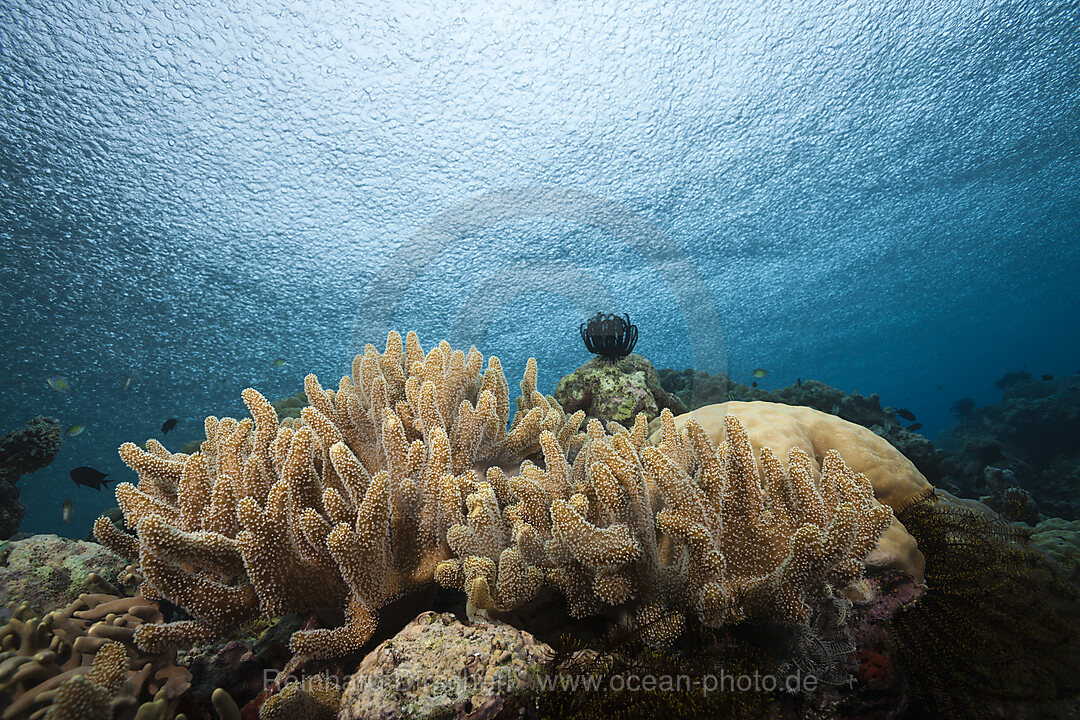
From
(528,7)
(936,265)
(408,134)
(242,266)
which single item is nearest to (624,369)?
(528,7)

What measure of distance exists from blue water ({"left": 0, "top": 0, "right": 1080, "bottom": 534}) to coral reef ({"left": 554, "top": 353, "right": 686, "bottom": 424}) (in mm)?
10697

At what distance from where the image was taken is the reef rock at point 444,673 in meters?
1.40

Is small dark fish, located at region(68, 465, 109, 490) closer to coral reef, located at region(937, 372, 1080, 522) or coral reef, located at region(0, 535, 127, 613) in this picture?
coral reef, located at region(0, 535, 127, 613)

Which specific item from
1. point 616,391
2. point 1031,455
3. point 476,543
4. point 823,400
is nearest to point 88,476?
point 616,391

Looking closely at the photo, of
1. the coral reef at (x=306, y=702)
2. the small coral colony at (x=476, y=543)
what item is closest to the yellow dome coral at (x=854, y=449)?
the small coral colony at (x=476, y=543)

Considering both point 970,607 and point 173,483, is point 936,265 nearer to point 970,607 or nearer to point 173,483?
point 970,607

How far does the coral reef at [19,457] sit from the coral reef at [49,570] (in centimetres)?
582

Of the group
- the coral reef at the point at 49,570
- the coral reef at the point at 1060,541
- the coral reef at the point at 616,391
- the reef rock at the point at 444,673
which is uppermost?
Answer: the coral reef at the point at 616,391

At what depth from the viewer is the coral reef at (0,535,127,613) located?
2.49 metres

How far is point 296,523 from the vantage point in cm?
169

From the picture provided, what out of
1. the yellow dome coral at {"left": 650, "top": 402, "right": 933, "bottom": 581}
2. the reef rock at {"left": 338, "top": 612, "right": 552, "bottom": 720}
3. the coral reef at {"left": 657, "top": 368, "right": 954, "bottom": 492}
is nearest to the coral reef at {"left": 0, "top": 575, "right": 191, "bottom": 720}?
the reef rock at {"left": 338, "top": 612, "right": 552, "bottom": 720}

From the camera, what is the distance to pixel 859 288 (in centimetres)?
3516

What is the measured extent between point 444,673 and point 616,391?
4.37 metres

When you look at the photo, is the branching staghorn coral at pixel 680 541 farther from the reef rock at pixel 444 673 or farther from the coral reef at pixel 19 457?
the coral reef at pixel 19 457
